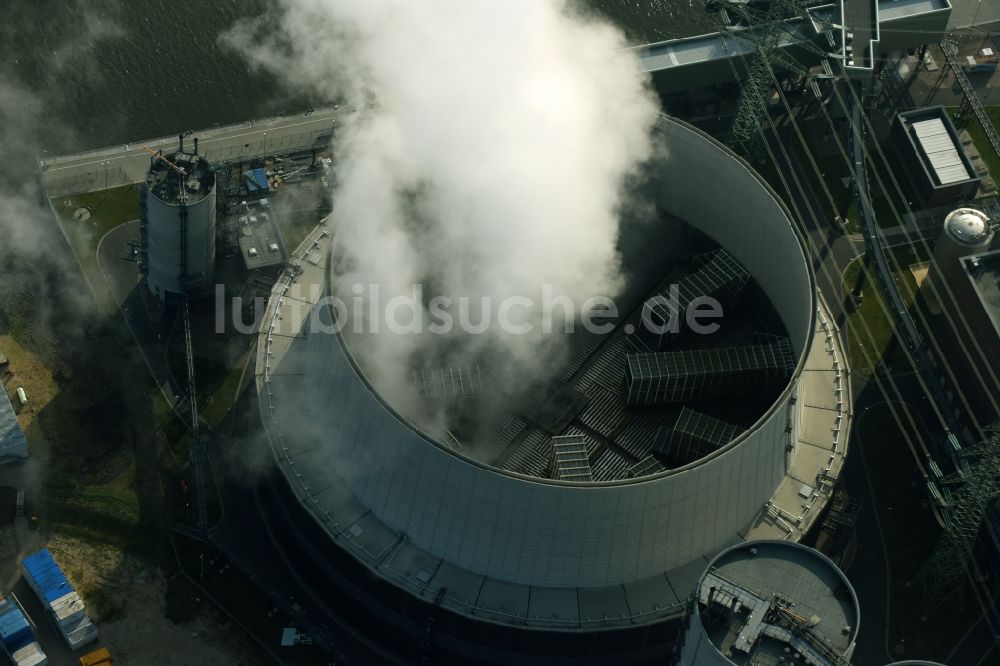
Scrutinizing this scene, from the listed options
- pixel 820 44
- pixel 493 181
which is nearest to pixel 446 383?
pixel 493 181

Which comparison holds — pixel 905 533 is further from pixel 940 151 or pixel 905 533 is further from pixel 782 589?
pixel 940 151

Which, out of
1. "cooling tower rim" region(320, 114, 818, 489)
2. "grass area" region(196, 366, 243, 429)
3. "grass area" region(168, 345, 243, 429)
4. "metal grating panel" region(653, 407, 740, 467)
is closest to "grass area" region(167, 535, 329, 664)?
"grass area" region(196, 366, 243, 429)

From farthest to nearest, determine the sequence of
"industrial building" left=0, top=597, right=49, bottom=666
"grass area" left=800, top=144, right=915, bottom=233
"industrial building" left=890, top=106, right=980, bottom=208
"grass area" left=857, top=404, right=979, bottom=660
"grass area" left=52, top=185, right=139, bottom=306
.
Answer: "grass area" left=800, top=144, right=915, bottom=233 → "industrial building" left=890, top=106, right=980, bottom=208 → "grass area" left=52, top=185, right=139, bottom=306 → "grass area" left=857, top=404, right=979, bottom=660 → "industrial building" left=0, top=597, right=49, bottom=666

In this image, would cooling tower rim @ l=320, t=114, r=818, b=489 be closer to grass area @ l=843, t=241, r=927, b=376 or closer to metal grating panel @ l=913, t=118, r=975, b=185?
grass area @ l=843, t=241, r=927, b=376

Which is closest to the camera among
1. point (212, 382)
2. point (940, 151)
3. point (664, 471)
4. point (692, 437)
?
point (664, 471)

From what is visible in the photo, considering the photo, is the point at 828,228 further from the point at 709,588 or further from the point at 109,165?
the point at 109,165

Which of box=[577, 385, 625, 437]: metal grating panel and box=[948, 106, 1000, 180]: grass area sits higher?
box=[948, 106, 1000, 180]: grass area

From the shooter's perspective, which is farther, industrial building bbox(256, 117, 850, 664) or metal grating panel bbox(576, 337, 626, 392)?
metal grating panel bbox(576, 337, 626, 392)
